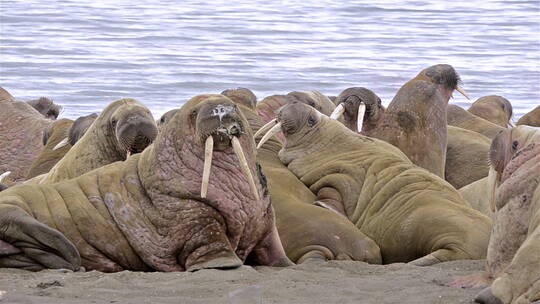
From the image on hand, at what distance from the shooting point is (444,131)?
10188mm

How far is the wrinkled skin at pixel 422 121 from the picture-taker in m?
9.99

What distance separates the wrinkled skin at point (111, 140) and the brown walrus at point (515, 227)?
235cm

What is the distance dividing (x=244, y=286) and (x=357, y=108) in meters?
4.59

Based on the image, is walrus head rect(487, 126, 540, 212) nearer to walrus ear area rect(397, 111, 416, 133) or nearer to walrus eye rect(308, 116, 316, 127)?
walrus eye rect(308, 116, 316, 127)

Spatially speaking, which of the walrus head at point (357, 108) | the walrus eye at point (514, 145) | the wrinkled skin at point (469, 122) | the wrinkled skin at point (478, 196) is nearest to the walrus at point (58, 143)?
the walrus head at point (357, 108)

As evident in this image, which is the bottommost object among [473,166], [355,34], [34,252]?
[355,34]

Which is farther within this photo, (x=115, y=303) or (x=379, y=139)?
(x=379, y=139)

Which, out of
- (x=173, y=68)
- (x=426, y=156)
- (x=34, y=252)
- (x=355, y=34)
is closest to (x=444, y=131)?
(x=426, y=156)

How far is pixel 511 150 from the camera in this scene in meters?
Answer: 6.42

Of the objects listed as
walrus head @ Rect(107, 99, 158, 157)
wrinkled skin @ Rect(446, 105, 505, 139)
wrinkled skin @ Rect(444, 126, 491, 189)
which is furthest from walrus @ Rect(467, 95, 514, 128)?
walrus head @ Rect(107, 99, 158, 157)

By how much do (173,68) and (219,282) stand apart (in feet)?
52.1

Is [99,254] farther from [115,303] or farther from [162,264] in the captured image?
[115,303]

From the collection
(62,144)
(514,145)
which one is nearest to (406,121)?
(62,144)

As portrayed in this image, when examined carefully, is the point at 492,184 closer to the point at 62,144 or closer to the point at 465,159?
the point at 465,159
